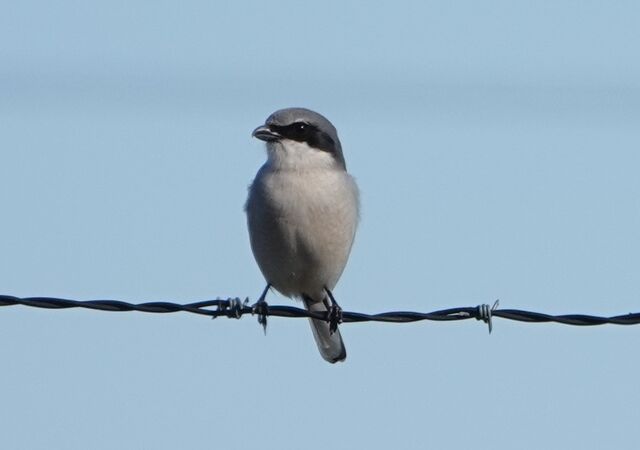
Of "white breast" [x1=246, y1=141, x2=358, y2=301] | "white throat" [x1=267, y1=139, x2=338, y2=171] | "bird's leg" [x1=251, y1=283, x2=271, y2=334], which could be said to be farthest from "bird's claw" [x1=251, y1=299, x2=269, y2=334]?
"white throat" [x1=267, y1=139, x2=338, y2=171]

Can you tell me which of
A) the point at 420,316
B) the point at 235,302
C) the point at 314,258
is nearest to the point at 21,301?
the point at 235,302

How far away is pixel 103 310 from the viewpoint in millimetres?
5582

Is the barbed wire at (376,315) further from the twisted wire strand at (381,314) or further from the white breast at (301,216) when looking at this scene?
the white breast at (301,216)

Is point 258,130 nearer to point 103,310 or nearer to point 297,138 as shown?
point 297,138

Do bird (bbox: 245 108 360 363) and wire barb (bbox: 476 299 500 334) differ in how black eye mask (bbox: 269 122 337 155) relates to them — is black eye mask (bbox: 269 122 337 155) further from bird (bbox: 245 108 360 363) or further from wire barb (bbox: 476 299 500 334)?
wire barb (bbox: 476 299 500 334)

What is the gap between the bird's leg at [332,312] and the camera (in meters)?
7.15

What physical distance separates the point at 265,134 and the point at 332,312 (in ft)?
5.15

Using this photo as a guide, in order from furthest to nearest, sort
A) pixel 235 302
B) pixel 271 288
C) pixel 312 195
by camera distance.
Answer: pixel 271 288 → pixel 312 195 → pixel 235 302

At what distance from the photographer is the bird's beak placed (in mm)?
8453

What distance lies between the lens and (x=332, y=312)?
24.7 ft

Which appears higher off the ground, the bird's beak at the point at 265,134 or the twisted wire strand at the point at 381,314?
the bird's beak at the point at 265,134

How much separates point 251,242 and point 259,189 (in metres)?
0.41

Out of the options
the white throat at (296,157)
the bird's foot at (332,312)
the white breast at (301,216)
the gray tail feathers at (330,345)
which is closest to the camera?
the bird's foot at (332,312)

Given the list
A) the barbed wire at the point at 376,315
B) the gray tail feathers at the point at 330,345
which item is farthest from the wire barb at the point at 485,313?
the gray tail feathers at the point at 330,345
